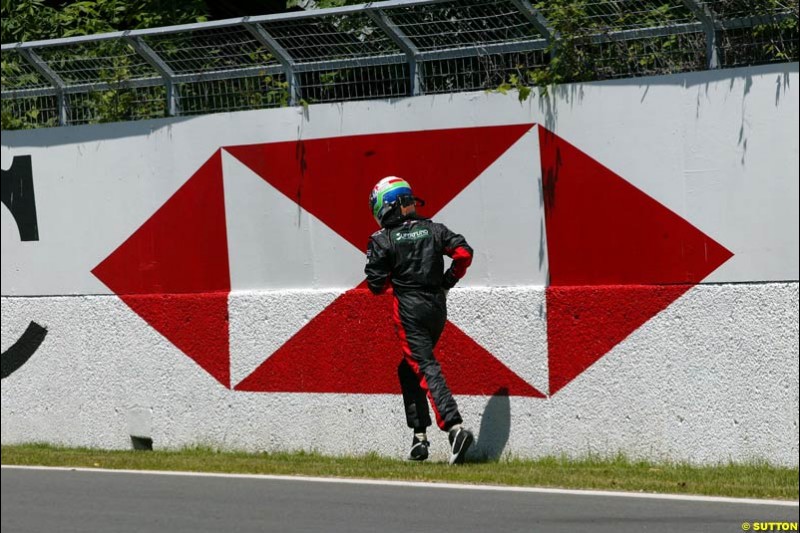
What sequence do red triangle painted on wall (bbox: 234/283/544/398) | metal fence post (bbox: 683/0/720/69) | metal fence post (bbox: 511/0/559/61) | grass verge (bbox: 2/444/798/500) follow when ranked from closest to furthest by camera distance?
grass verge (bbox: 2/444/798/500) < metal fence post (bbox: 683/0/720/69) < metal fence post (bbox: 511/0/559/61) < red triangle painted on wall (bbox: 234/283/544/398)

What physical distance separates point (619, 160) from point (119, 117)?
4583 millimetres

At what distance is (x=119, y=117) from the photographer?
12086 mm

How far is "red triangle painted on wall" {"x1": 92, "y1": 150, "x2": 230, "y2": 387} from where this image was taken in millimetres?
11266

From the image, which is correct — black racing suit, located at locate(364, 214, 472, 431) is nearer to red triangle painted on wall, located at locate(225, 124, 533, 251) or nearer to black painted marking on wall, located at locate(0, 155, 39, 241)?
red triangle painted on wall, located at locate(225, 124, 533, 251)

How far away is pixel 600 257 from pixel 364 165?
1994 mm

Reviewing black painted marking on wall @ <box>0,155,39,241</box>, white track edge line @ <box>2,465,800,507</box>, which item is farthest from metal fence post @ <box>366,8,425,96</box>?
black painted marking on wall @ <box>0,155,39,241</box>

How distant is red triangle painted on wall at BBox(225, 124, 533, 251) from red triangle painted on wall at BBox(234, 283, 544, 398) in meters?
0.54

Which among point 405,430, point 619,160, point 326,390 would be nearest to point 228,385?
point 326,390

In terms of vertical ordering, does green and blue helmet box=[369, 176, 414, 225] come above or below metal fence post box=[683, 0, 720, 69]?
below

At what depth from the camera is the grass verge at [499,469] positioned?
8.73 meters

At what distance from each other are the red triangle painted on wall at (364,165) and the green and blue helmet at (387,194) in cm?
57

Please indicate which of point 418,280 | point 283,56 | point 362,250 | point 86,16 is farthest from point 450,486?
point 86,16

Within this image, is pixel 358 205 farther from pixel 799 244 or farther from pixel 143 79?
pixel 799 244

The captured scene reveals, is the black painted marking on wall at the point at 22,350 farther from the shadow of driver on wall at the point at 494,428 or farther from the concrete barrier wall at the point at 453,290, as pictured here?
the shadow of driver on wall at the point at 494,428
